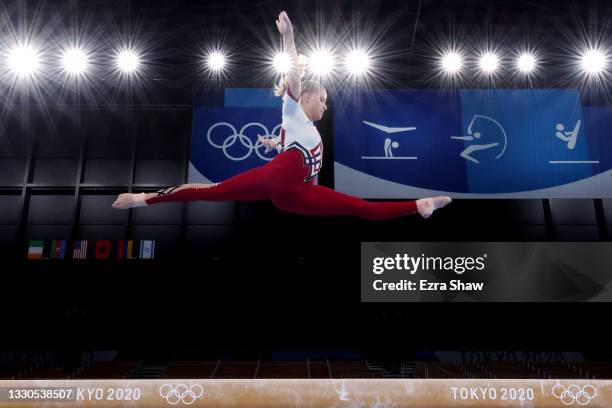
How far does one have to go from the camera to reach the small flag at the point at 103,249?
9.43m

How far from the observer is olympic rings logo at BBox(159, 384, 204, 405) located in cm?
417

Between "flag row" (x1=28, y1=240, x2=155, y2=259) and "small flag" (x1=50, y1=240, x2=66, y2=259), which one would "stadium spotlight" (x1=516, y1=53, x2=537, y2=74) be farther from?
"small flag" (x1=50, y1=240, x2=66, y2=259)

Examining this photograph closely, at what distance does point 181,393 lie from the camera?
4.19m

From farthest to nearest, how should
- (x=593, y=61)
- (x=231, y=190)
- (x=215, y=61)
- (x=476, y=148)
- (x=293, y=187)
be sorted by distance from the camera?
1. (x=215, y=61)
2. (x=593, y=61)
3. (x=476, y=148)
4. (x=293, y=187)
5. (x=231, y=190)

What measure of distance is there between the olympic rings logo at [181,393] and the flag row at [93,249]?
5668mm

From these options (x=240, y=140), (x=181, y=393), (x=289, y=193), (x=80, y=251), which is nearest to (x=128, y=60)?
(x=240, y=140)

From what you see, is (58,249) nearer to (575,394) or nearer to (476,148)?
(476,148)

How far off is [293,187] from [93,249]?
250 inches

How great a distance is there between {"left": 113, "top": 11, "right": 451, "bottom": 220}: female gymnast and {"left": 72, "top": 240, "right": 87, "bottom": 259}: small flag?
5.29 m

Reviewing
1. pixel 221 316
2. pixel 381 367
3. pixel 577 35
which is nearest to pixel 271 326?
pixel 221 316

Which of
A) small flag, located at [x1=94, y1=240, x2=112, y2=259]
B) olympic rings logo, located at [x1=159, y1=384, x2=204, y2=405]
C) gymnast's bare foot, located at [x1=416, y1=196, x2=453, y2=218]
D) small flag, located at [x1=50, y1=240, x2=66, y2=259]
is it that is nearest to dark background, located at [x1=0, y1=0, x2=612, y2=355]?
small flag, located at [x1=94, y1=240, x2=112, y2=259]

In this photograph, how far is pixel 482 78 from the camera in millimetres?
9820

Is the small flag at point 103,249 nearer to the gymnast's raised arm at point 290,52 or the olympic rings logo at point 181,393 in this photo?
the olympic rings logo at point 181,393

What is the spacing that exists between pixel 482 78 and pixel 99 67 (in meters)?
7.66
